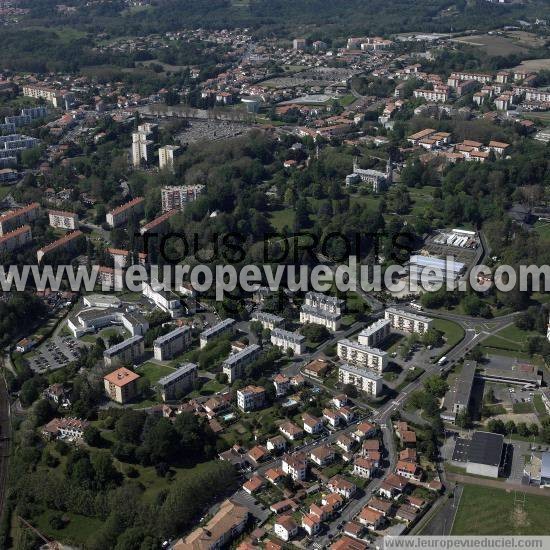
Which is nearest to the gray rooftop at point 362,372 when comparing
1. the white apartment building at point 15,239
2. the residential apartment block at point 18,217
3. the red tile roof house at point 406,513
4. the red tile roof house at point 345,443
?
the red tile roof house at point 345,443

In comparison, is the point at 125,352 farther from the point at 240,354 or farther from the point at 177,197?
the point at 177,197

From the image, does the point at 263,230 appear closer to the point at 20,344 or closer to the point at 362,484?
the point at 20,344

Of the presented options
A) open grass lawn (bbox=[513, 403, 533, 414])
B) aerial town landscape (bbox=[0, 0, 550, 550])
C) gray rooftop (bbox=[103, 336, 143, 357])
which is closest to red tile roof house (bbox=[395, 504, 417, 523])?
aerial town landscape (bbox=[0, 0, 550, 550])

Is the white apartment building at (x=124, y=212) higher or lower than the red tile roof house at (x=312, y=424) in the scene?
higher

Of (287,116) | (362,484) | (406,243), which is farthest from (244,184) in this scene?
(362,484)

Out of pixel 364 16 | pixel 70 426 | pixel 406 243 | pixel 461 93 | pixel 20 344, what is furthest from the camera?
pixel 364 16

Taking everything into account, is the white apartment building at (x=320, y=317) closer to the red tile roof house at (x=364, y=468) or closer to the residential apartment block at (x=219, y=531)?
the red tile roof house at (x=364, y=468)

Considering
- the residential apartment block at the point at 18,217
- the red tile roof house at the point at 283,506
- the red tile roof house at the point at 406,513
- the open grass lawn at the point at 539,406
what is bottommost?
the red tile roof house at the point at 406,513

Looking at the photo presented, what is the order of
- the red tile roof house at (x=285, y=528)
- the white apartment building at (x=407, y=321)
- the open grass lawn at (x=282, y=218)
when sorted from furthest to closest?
the open grass lawn at (x=282, y=218)
the white apartment building at (x=407, y=321)
the red tile roof house at (x=285, y=528)
